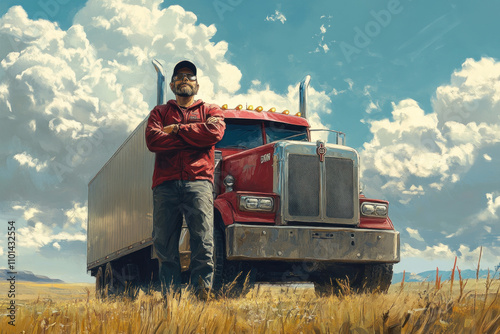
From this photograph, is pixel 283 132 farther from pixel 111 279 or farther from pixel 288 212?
pixel 111 279

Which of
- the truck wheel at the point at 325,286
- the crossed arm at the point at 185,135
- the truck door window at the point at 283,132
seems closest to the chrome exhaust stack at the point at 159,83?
the truck door window at the point at 283,132

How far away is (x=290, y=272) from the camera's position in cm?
913

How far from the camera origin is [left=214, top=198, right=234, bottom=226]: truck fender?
26.2 ft

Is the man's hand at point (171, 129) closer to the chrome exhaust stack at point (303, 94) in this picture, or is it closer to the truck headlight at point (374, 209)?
the truck headlight at point (374, 209)

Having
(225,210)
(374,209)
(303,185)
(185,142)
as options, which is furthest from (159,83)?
(374,209)

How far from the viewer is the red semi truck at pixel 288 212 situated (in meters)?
7.96

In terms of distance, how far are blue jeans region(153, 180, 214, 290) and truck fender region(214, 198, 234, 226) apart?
107cm

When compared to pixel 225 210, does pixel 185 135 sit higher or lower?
higher

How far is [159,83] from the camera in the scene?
32.0 feet

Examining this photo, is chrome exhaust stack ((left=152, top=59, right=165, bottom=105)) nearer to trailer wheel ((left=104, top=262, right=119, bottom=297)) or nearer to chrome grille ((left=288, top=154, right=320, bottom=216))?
chrome grille ((left=288, top=154, right=320, bottom=216))

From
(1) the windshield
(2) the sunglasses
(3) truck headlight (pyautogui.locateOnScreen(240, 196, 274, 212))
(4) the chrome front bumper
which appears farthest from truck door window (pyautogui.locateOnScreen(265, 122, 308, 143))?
(2) the sunglasses

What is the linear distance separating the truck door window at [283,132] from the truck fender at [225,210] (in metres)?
1.90

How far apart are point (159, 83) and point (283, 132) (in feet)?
6.92

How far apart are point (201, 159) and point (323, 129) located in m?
2.91
